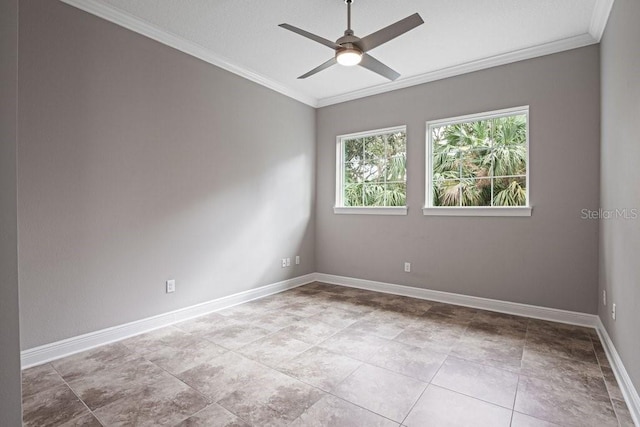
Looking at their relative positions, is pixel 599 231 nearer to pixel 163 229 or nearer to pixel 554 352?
pixel 554 352

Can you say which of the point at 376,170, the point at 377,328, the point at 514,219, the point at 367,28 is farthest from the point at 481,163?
the point at 377,328

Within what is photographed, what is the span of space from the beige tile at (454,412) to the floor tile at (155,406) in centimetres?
125

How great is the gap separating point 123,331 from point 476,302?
12.2 ft

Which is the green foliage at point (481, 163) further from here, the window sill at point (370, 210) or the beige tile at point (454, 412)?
the beige tile at point (454, 412)

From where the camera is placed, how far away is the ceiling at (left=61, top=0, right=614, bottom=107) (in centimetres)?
271

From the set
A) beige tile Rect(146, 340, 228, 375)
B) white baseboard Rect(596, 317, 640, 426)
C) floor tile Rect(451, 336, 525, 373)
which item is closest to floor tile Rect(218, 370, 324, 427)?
beige tile Rect(146, 340, 228, 375)

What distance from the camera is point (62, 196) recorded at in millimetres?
2508

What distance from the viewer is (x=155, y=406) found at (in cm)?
188

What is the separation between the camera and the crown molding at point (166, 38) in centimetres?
266

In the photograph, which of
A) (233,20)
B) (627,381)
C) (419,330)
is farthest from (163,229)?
(627,381)

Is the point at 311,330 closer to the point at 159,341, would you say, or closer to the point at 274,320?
the point at 274,320

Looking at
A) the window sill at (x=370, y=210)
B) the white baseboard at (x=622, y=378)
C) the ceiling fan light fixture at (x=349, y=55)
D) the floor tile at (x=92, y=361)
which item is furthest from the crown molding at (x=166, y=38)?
the white baseboard at (x=622, y=378)

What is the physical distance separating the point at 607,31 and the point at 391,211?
8.97 ft

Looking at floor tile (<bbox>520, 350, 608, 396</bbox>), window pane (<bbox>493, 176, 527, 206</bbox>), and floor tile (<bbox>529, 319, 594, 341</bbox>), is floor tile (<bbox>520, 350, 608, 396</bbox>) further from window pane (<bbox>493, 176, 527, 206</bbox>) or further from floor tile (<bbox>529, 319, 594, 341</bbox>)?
window pane (<bbox>493, 176, 527, 206</bbox>)
